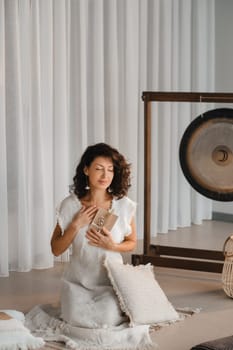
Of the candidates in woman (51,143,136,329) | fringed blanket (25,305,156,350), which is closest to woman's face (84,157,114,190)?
woman (51,143,136,329)

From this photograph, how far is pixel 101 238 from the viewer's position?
12.0ft

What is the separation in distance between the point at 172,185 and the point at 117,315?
2126 mm

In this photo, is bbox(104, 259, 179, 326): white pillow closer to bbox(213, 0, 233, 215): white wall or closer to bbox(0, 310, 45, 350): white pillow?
bbox(0, 310, 45, 350): white pillow

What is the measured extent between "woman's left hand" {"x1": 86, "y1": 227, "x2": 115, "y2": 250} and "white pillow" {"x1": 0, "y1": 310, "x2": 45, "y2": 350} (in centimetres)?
49

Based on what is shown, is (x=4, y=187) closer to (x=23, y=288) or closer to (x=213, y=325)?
(x=23, y=288)

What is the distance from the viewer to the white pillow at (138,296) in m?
3.55

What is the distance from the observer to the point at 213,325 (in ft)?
12.0

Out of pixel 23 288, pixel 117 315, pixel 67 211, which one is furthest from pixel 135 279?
pixel 23 288

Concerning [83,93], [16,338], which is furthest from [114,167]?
[83,93]

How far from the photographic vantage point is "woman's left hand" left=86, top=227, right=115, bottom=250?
3672 millimetres

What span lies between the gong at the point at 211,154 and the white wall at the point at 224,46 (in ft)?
4.85

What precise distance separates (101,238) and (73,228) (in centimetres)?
12

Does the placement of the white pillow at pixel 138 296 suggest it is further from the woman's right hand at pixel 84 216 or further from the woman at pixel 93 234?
the woman's right hand at pixel 84 216

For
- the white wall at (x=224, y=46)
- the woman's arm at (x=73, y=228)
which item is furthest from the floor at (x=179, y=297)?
the white wall at (x=224, y=46)
